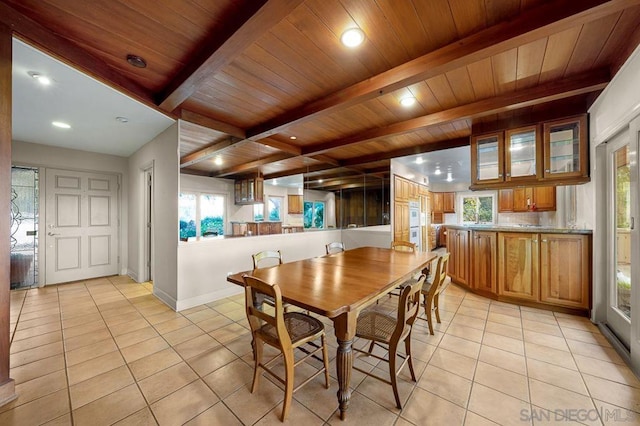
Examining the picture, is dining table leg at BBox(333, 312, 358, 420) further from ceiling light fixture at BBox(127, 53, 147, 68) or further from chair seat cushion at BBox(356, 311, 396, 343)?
ceiling light fixture at BBox(127, 53, 147, 68)

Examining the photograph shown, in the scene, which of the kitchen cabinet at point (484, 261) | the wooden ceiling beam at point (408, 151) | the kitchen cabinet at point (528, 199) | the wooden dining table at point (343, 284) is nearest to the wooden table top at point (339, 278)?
the wooden dining table at point (343, 284)

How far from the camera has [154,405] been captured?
5.26 feet

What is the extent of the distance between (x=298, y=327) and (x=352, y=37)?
7.00ft

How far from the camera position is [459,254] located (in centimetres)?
403

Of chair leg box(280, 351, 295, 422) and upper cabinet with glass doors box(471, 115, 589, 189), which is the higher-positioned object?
upper cabinet with glass doors box(471, 115, 589, 189)

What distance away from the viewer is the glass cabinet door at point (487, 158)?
11.3ft

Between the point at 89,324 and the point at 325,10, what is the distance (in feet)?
12.6

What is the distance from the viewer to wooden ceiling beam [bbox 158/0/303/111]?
143 centimetres

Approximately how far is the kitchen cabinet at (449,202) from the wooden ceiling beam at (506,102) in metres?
5.92

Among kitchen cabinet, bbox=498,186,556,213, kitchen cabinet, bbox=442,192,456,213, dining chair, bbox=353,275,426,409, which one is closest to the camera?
dining chair, bbox=353,275,426,409

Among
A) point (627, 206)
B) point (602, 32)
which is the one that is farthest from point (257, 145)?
point (627, 206)

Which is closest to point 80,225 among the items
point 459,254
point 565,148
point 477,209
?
point 459,254

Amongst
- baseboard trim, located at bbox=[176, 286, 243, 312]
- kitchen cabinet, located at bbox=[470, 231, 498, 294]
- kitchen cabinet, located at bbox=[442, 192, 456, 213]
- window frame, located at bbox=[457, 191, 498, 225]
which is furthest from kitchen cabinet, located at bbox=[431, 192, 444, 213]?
baseboard trim, located at bbox=[176, 286, 243, 312]

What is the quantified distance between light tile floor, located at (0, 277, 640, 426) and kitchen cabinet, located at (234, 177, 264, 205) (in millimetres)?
1934
